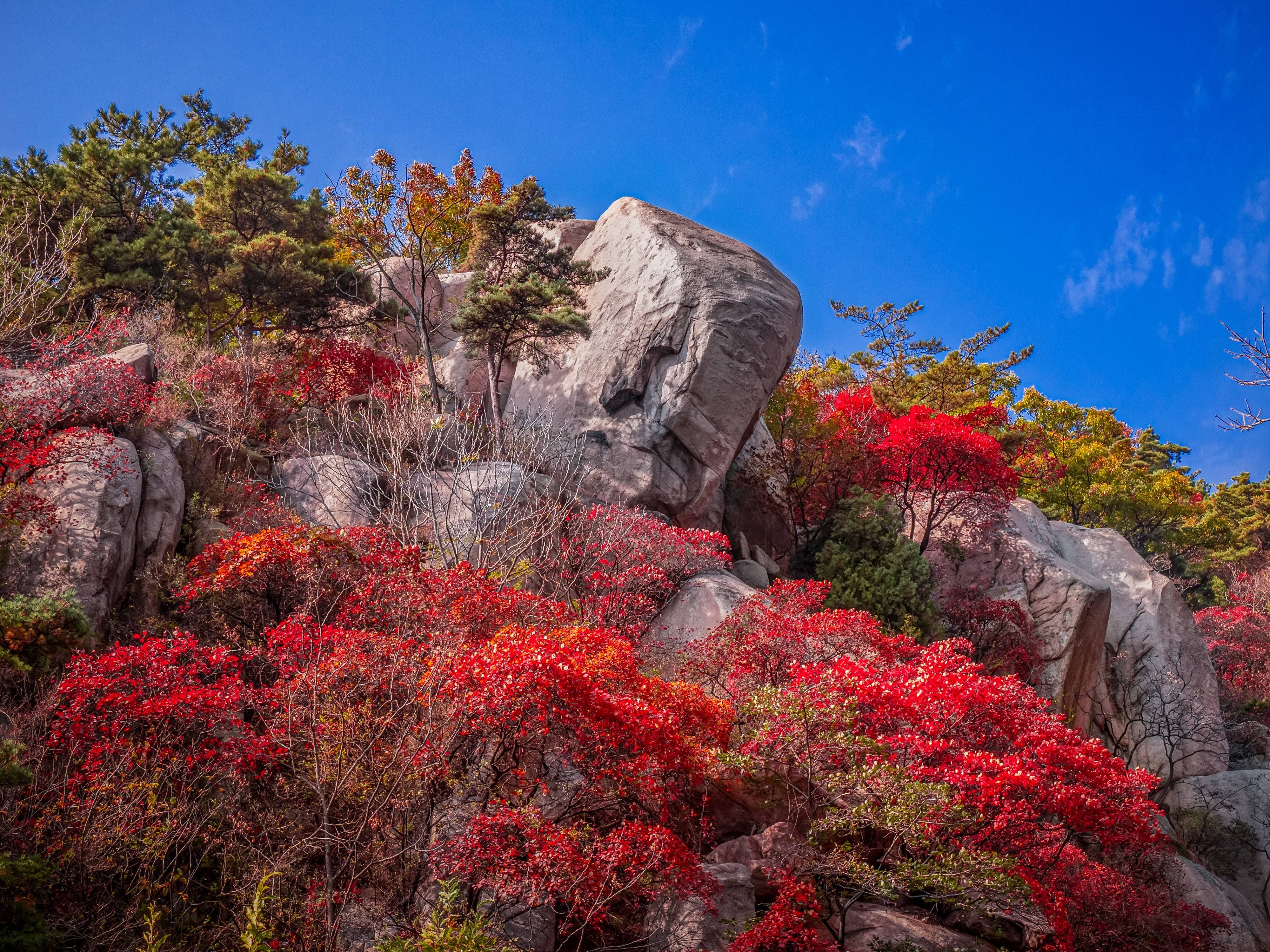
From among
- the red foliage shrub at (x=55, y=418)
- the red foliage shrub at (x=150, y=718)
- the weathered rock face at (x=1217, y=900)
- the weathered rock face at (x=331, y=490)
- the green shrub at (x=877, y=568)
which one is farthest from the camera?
the green shrub at (x=877, y=568)

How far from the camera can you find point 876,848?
32.1ft

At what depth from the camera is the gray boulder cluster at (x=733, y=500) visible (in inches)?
575

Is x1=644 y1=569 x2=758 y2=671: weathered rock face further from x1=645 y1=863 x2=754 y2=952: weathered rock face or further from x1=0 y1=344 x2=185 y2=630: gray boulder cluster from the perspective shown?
x1=0 y1=344 x2=185 y2=630: gray boulder cluster

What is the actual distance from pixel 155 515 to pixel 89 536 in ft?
4.77

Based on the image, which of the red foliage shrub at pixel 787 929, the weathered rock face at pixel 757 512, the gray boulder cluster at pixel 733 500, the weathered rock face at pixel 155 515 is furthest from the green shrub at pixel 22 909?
the weathered rock face at pixel 757 512

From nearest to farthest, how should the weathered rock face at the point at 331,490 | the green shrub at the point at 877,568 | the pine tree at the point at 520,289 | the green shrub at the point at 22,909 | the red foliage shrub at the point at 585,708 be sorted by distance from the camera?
the green shrub at the point at 22,909
the red foliage shrub at the point at 585,708
the weathered rock face at the point at 331,490
the green shrub at the point at 877,568
the pine tree at the point at 520,289

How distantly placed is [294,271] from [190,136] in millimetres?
7630

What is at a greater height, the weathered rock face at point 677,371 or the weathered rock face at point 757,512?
the weathered rock face at point 677,371

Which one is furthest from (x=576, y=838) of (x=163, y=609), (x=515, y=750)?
(x=163, y=609)

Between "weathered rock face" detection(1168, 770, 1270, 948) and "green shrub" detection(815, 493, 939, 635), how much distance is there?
24.1 feet

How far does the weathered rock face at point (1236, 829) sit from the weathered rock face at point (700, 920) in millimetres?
12094

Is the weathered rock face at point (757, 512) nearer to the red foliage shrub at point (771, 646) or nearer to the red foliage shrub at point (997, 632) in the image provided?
the red foliage shrub at point (997, 632)

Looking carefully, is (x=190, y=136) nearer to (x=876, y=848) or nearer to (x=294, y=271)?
(x=294, y=271)

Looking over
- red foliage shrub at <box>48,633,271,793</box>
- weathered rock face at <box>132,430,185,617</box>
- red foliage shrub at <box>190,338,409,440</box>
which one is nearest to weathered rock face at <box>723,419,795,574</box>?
red foliage shrub at <box>190,338,409,440</box>
